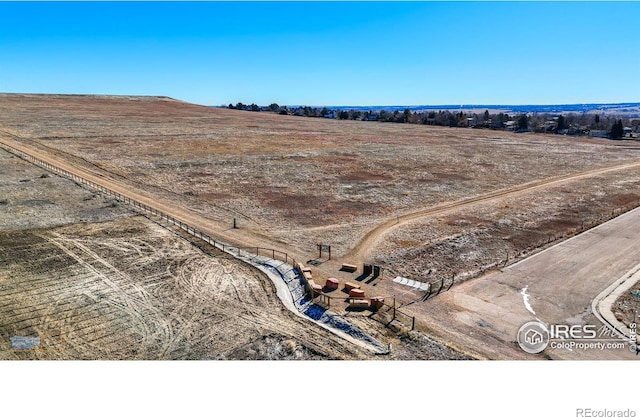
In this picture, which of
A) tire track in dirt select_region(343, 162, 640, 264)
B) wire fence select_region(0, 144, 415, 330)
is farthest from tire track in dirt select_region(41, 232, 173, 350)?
tire track in dirt select_region(343, 162, 640, 264)

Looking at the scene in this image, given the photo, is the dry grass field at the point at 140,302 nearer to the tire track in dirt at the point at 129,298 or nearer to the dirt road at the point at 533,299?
the tire track in dirt at the point at 129,298

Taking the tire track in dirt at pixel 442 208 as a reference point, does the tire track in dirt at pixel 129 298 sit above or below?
below

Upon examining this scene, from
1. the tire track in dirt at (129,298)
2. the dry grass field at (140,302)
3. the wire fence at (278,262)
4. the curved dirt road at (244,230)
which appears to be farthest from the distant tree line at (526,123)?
the tire track in dirt at (129,298)

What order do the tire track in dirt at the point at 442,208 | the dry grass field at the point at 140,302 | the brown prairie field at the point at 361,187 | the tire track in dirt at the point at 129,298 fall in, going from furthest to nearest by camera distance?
the brown prairie field at the point at 361,187
the tire track in dirt at the point at 442,208
the tire track in dirt at the point at 129,298
the dry grass field at the point at 140,302

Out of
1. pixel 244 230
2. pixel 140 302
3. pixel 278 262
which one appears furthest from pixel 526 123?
pixel 140 302

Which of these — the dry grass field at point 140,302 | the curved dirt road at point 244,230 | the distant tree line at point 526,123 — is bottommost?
the dry grass field at point 140,302

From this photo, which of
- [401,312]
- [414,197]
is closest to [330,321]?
[401,312]

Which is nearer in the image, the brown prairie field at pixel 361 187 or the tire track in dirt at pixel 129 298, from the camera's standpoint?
the tire track in dirt at pixel 129 298

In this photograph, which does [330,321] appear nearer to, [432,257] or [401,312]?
[401,312]

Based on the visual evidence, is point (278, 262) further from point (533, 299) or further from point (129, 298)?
point (533, 299)

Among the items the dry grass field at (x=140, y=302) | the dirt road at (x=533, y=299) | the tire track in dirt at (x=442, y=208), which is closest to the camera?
the dry grass field at (x=140, y=302)
